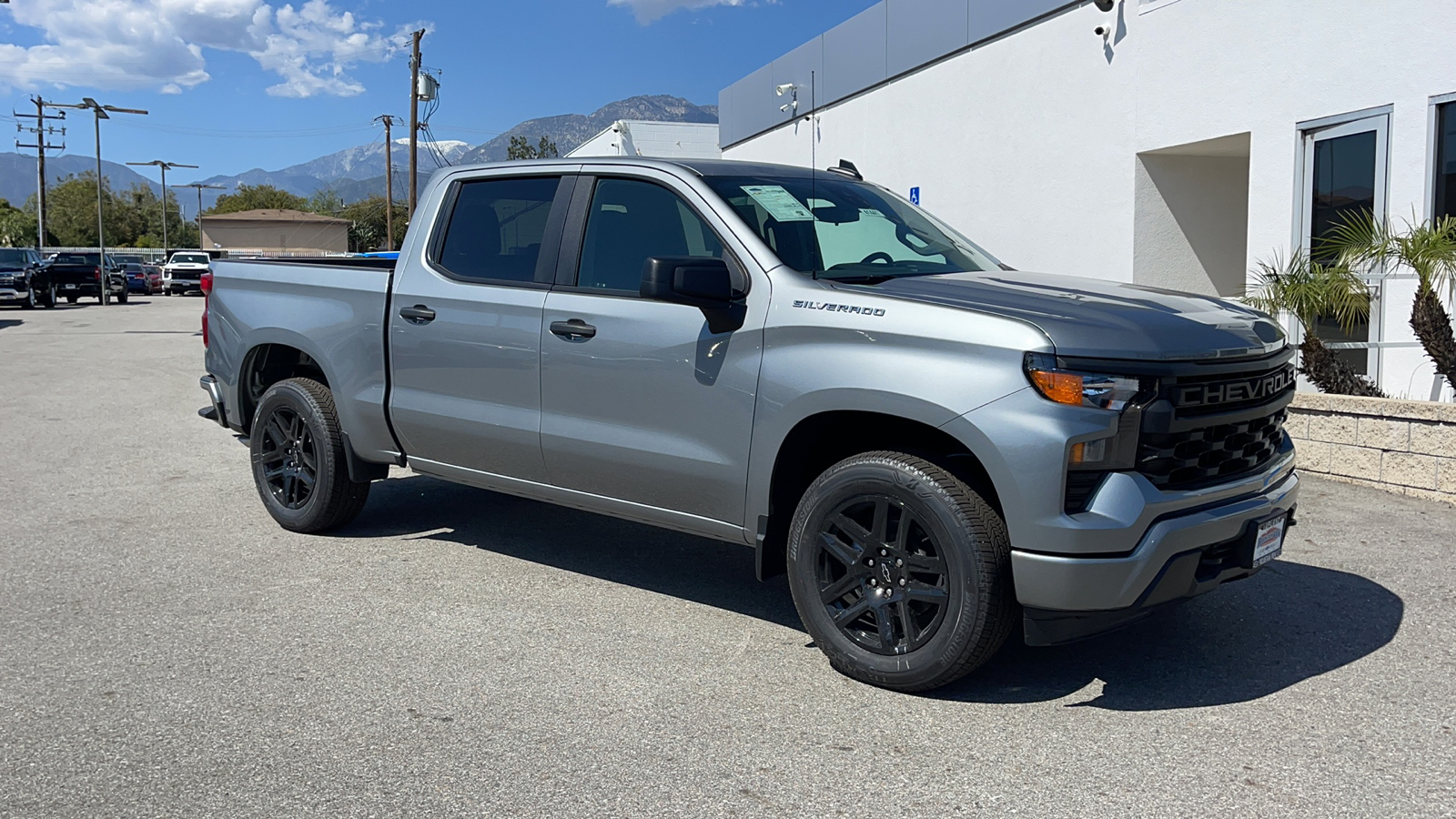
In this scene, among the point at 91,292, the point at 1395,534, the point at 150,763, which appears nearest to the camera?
the point at 150,763

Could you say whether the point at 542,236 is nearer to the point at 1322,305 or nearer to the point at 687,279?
the point at 687,279

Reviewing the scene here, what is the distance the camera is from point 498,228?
5.84 metres

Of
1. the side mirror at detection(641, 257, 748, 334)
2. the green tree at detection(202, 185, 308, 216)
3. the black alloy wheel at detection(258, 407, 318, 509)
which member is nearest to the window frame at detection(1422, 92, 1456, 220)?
the side mirror at detection(641, 257, 748, 334)

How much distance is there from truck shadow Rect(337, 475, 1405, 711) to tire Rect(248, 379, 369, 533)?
0.99ft

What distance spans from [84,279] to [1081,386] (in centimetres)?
4565

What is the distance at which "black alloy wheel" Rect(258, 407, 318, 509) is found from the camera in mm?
6684

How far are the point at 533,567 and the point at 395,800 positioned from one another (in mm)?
2657

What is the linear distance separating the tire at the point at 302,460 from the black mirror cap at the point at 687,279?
2.62 m

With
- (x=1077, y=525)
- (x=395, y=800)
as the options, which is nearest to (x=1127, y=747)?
(x=1077, y=525)

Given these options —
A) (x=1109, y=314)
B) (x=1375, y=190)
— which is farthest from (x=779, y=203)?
(x=1375, y=190)

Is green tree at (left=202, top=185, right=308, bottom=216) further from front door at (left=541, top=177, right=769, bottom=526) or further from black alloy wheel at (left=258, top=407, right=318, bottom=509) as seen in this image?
front door at (left=541, top=177, right=769, bottom=526)

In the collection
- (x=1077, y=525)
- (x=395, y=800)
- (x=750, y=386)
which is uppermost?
(x=750, y=386)

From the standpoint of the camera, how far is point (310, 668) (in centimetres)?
459

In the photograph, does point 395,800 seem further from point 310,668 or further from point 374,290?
point 374,290
